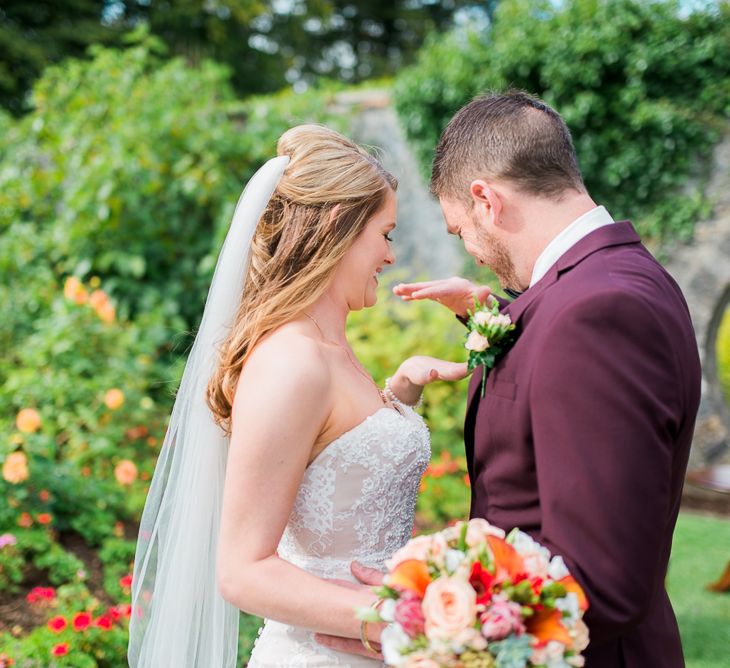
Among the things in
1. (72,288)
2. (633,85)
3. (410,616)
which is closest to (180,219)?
(72,288)

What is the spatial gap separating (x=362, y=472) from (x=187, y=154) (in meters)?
6.69

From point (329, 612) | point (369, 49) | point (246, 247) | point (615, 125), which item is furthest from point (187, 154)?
point (369, 49)

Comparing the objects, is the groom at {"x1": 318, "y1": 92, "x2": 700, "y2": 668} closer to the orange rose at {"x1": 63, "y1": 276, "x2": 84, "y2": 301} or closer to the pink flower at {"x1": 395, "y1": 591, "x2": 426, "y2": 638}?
the pink flower at {"x1": 395, "y1": 591, "x2": 426, "y2": 638}

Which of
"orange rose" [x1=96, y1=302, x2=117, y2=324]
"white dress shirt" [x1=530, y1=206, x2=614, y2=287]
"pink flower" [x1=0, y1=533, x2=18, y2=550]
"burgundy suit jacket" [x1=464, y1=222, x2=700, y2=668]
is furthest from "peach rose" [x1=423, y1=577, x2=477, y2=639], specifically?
"orange rose" [x1=96, y1=302, x2=117, y2=324]

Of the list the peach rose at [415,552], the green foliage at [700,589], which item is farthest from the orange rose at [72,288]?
the peach rose at [415,552]

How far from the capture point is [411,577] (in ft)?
4.83

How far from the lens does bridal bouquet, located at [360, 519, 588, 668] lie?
54.2 inches

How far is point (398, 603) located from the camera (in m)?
1.46

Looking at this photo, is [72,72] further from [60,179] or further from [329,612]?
[329,612]

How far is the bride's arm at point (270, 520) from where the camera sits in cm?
183

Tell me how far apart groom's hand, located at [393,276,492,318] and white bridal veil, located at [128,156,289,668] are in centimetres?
53

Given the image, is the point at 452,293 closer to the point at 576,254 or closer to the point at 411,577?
the point at 576,254

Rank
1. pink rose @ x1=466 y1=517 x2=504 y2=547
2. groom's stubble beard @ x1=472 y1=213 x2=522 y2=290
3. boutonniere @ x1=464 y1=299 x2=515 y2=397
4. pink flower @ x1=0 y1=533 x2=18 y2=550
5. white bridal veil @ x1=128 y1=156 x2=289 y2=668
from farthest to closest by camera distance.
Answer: pink flower @ x1=0 y1=533 x2=18 y2=550 < white bridal veil @ x1=128 y1=156 x2=289 y2=668 < groom's stubble beard @ x1=472 y1=213 x2=522 y2=290 < boutonniere @ x1=464 y1=299 x2=515 y2=397 < pink rose @ x1=466 y1=517 x2=504 y2=547

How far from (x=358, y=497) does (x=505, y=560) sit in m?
0.71
